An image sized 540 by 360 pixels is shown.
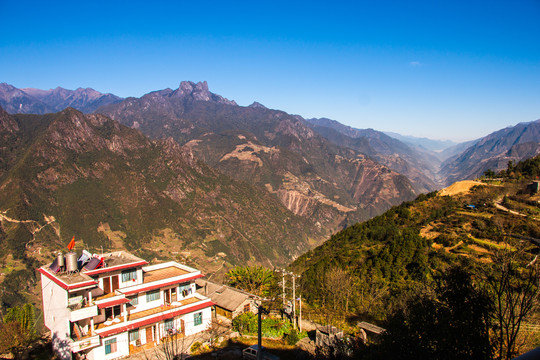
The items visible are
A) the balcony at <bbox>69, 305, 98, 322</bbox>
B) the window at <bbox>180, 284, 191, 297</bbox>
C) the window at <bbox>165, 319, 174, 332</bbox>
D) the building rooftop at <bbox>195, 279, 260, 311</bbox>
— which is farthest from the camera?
the building rooftop at <bbox>195, 279, 260, 311</bbox>

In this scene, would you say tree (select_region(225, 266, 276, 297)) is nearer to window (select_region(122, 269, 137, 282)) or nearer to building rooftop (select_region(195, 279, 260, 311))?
building rooftop (select_region(195, 279, 260, 311))

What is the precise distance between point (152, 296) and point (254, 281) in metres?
15.5

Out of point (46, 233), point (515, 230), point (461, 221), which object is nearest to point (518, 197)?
point (461, 221)

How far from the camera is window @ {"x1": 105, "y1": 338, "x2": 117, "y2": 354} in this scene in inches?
1067

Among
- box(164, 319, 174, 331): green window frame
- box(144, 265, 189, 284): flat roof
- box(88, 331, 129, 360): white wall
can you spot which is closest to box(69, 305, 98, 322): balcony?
box(88, 331, 129, 360): white wall

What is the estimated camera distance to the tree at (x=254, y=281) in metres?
43.6

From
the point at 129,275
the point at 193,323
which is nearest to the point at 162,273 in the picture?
the point at 129,275

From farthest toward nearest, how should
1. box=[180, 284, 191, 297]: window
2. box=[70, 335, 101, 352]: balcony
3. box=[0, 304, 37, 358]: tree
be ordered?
box=[180, 284, 191, 297]: window, box=[70, 335, 101, 352]: balcony, box=[0, 304, 37, 358]: tree

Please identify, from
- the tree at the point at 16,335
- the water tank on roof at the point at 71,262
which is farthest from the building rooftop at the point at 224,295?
the tree at the point at 16,335

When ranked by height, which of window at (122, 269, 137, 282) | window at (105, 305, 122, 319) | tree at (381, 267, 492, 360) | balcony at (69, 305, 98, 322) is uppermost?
tree at (381, 267, 492, 360)

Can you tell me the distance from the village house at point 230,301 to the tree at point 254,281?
516 cm

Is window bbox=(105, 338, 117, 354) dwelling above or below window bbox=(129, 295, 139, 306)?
below

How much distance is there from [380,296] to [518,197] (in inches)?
1656

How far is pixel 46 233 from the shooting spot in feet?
579
